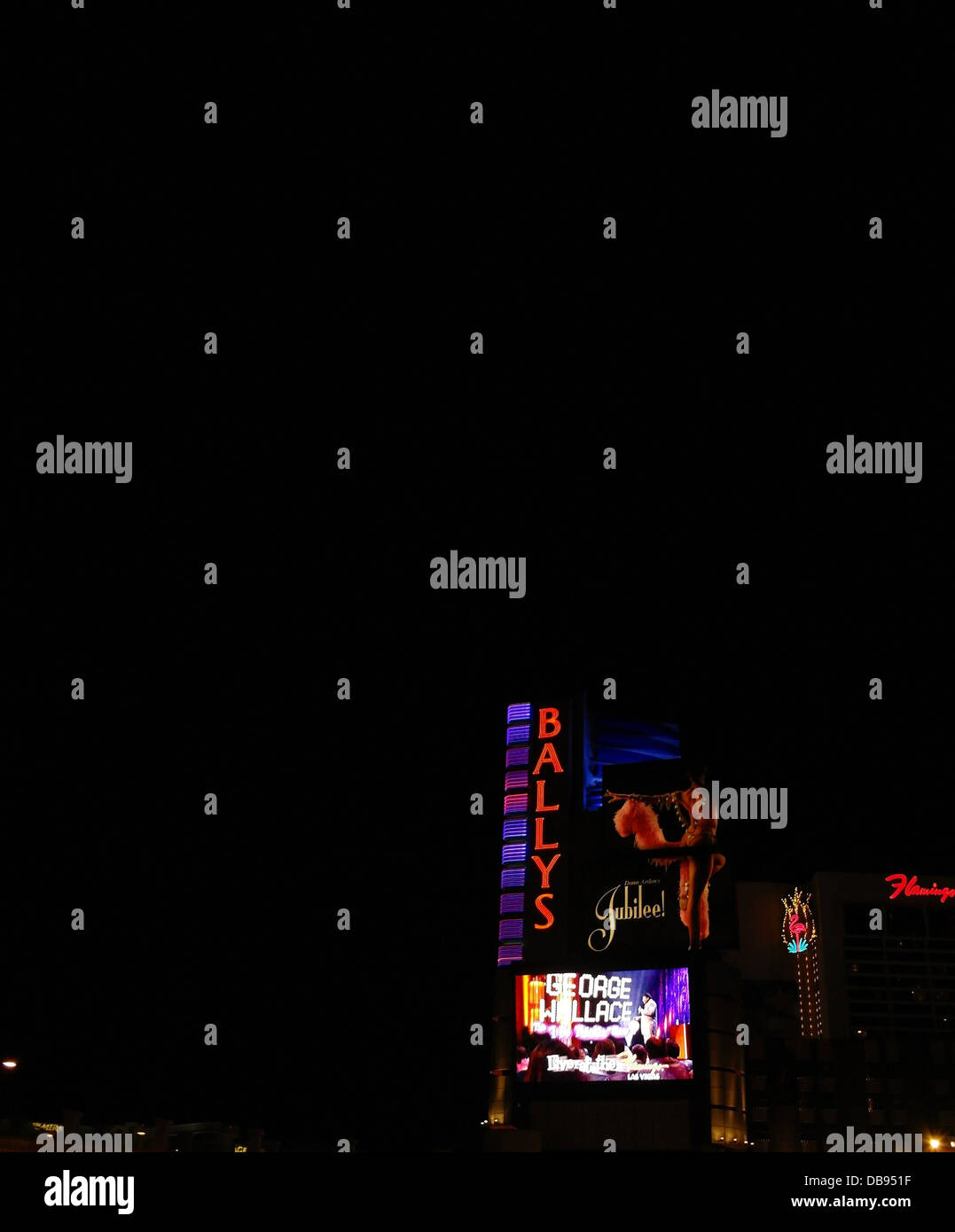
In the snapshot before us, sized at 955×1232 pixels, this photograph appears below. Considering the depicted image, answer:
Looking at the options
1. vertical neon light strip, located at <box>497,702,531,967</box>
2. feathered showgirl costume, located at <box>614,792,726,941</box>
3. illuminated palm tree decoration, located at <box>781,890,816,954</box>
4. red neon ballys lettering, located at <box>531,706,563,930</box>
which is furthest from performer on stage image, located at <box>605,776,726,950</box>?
illuminated palm tree decoration, located at <box>781,890,816,954</box>

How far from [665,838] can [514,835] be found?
900 cm

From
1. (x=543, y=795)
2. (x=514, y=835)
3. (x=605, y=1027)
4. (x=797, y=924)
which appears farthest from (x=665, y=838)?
(x=797, y=924)

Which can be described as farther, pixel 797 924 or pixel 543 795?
pixel 797 924

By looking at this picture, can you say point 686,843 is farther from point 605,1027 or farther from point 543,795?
point 543,795

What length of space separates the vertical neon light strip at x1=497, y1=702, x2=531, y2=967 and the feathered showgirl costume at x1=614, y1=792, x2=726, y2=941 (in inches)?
259

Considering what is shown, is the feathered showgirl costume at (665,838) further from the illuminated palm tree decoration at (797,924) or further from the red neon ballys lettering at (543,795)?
the illuminated palm tree decoration at (797,924)

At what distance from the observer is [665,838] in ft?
193

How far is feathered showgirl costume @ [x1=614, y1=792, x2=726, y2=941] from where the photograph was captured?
56.9m

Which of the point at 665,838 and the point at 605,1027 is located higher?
the point at 665,838

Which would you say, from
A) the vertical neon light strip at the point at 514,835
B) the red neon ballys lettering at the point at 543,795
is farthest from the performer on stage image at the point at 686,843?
the vertical neon light strip at the point at 514,835

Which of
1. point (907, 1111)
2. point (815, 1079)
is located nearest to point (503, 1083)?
point (815, 1079)

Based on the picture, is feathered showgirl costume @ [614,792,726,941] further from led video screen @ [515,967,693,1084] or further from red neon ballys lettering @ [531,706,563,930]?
red neon ballys lettering @ [531,706,563,930]

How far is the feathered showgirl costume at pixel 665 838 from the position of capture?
5691 centimetres
